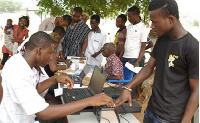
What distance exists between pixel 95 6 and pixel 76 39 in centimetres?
112

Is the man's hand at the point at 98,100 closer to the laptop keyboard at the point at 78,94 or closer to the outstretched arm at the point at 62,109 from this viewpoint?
the outstretched arm at the point at 62,109

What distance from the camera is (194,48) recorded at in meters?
1.28

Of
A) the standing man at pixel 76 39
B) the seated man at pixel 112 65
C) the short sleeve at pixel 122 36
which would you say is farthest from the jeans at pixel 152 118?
the short sleeve at pixel 122 36

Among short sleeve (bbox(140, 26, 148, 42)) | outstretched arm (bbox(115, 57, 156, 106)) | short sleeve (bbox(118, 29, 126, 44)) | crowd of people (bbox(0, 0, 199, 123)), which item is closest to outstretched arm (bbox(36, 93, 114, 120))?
crowd of people (bbox(0, 0, 199, 123))

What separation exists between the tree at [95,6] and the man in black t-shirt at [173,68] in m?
3.73

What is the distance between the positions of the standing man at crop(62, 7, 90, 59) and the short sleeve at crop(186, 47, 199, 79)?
3031 mm

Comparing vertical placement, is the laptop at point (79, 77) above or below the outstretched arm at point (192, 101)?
below

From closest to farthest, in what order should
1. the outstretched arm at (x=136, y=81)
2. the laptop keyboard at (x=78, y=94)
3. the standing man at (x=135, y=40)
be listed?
the outstretched arm at (x=136, y=81) → the laptop keyboard at (x=78, y=94) → the standing man at (x=135, y=40)

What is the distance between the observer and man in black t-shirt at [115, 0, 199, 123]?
51.9 inches

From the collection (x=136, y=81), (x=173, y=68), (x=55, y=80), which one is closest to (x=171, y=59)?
(x=173, y=68)

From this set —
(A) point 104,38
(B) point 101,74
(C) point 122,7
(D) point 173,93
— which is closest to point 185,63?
(D) point 173,93

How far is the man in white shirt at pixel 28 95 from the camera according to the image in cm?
144

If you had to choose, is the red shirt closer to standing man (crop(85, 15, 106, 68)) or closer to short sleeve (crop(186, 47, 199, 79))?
standing man (crop(85, 15, 106, 68))

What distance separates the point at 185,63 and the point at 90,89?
1.21 m
